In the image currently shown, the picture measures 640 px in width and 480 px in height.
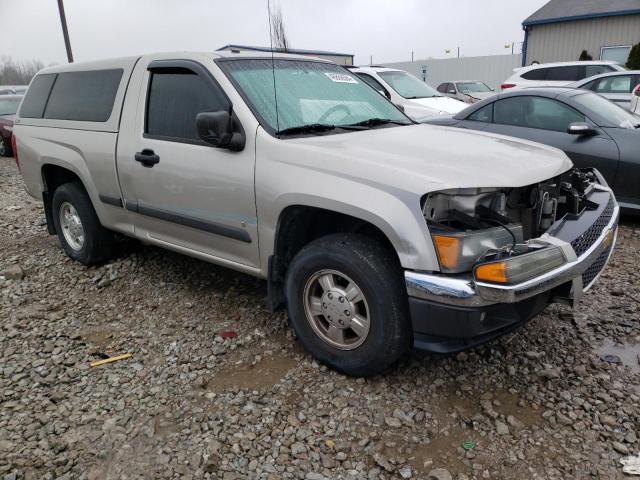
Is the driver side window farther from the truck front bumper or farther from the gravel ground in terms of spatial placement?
the truck front bumper

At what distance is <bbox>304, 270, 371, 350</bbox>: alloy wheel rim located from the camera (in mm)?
2873

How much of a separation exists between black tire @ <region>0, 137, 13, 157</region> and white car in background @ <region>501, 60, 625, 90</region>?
11.6 metres

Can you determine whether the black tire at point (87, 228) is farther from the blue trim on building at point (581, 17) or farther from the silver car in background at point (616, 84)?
the blue trim on building at point (581, 17)

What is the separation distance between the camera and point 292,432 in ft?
8.68

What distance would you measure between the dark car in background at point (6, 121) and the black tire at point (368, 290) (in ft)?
38.5

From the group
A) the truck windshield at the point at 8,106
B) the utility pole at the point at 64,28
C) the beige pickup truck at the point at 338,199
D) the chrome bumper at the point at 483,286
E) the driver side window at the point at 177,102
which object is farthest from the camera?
the utility pole at the point at 64,28

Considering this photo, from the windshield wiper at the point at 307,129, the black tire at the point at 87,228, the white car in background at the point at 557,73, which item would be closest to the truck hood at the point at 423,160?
the windshield wiper at the point at 307,129

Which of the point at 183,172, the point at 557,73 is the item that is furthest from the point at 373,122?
the point at 557,73

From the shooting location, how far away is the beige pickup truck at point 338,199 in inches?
100

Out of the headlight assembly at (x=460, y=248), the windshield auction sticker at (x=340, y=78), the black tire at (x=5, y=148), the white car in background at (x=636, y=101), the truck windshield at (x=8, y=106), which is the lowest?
the black tire at (x=5, y=148)

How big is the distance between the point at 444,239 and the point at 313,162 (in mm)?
843

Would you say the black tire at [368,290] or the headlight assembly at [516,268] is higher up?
the headlight assembly at [516,268]

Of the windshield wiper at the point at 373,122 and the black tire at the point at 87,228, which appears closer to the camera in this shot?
the windshield wiper at the point at 373,122

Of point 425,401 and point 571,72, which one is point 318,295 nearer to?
point 425,401
